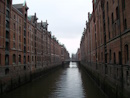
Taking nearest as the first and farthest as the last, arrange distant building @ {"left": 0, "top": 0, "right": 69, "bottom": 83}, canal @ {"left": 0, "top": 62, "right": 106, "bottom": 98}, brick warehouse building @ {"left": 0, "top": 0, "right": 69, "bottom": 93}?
1. canal @ {"left": 0, "top": 62, "right": 106, "bottom": 98}
2. brick warehouse building @ {"left": 0, "top": 0, "right": 69, "bottom": 93}
3. distant building @ {"left": 0, "top": 0, "right": 69, "bottom": 83}

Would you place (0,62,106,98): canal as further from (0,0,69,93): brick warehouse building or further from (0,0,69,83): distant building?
(0,0,69,83): distant building

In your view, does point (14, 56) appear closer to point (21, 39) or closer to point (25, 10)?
point (21, 39)

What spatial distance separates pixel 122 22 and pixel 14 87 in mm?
19540

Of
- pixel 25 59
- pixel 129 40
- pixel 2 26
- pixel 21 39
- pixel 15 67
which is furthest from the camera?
pixel 25 59

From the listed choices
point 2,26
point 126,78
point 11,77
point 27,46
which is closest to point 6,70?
point 11,77

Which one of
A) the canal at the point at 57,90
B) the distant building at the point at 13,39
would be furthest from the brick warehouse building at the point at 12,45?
the canal at the point at 57,90

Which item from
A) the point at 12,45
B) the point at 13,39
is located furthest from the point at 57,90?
the point at 13,39

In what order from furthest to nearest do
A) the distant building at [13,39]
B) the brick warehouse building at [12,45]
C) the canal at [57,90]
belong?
the distant building at [13,39] < the brick warehouse building at [12,45] < the canal at [57,90]

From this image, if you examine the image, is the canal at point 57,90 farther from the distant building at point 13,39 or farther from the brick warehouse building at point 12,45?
the distant building at point 13,39

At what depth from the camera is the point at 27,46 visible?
34.1 meters

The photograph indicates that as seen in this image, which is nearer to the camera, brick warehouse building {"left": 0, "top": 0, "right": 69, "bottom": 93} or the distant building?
brick warehouse building {"left": 0, "top": 0, "right": 69, "bottom": 93}

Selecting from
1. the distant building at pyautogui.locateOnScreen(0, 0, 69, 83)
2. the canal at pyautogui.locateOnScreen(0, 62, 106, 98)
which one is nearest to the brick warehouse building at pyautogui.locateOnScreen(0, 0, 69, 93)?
the distant building at pyautogui.locateOnScreen(0, 0, 69, 83)

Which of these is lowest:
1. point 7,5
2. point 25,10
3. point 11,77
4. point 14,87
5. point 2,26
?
point 14,87

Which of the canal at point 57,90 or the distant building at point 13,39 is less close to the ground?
the distant building at point 13,39
